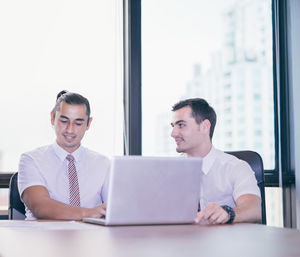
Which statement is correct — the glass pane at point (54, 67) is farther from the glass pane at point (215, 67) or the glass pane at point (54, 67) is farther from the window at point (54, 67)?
the glass pane at point (215, 67)

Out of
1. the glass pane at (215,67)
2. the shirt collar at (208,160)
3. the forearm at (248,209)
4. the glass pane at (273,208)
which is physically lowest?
the glass pane at (273,208)

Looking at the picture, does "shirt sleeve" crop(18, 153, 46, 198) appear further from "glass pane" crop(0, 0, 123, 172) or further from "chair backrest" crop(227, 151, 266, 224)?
"chair backrest" crop(227, 151, 266, 224)

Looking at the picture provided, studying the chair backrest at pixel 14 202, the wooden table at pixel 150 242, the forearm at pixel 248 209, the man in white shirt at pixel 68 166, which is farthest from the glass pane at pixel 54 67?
the wooden table at pixel 150 242

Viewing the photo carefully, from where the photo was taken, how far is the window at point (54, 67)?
346 centimetres

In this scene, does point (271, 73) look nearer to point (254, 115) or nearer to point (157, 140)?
point (254, 115)

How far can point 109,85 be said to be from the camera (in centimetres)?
370

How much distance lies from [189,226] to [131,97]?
2172 mm

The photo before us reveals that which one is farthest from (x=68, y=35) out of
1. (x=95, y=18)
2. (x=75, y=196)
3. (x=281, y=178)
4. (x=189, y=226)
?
(x=189, y=226)

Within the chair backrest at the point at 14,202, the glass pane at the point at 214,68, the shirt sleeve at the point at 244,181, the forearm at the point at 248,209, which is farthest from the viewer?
the glass pane at the point at 214,68

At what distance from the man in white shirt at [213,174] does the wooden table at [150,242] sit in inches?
12.5

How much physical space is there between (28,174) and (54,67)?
4.00 feet

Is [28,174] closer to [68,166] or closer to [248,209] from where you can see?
[68,166]

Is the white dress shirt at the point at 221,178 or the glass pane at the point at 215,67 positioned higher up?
the glass pane at the point at 215,67

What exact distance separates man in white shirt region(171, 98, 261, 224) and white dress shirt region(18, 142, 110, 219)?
53cm
